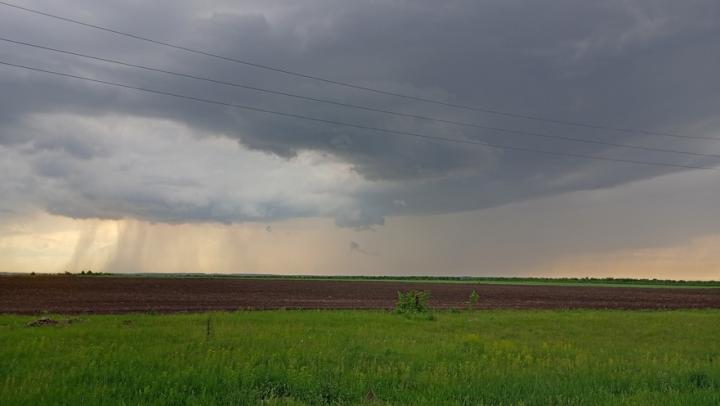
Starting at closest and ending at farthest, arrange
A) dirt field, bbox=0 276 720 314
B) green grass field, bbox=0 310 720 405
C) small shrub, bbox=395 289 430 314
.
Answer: green grass field, bbox=0 310 720 405 → small shrub, bbox=395 289 430 314 → dirt field, bbox=0 276 720 314

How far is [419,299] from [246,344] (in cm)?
1975

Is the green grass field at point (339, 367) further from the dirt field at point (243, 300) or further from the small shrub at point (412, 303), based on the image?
the dirt field at point (243, 300)

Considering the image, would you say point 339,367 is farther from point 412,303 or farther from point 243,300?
point 243,300

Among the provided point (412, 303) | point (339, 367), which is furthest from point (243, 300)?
point (339, 367)

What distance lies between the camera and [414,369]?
15.3 meters

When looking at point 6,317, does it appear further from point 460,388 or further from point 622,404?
point 622,404

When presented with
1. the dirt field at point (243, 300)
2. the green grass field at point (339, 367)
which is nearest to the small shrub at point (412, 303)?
the dirt field at point (243, 300)

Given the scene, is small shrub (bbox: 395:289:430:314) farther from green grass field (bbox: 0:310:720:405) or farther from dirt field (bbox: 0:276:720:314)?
green grass field (bbox: 0:310:720:405)

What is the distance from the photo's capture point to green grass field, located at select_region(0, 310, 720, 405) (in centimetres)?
1167

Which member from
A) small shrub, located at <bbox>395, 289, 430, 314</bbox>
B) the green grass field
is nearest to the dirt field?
small shrub, located at <bbox>395, 289, 430, 314</bbox>

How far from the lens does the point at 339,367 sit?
1474cm

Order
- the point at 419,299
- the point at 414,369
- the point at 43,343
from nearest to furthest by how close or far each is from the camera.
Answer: the point at 414,369
the point at 43,343
the point at 419,299

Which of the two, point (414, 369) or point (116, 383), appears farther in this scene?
point (414, 369)

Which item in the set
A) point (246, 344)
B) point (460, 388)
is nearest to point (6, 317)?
point (246, 344)
